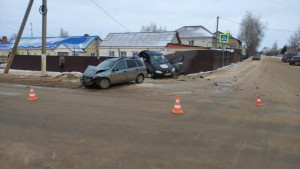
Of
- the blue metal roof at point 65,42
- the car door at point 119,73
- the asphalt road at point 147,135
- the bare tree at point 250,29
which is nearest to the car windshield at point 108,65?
the car door at point 119,73

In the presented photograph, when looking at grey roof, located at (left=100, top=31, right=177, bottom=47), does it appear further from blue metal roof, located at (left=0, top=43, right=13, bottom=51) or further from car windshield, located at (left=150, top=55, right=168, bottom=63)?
blue metal roof, located at (left=0, top=43, right=13, bottom=51)

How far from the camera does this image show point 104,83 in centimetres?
1192

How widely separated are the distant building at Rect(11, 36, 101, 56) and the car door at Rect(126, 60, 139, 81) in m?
26.7

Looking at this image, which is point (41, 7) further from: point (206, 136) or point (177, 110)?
point (206, 136)

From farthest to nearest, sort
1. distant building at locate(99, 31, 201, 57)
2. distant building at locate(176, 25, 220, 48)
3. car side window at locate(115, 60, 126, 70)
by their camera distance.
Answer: distant building at locate(176, 25, 220, 48) < distant building at locate(99, 31, 201, 57) < car side window at locate(115, 60, 126, 70)

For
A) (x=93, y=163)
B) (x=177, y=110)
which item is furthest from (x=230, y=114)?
(x=93, y=163)

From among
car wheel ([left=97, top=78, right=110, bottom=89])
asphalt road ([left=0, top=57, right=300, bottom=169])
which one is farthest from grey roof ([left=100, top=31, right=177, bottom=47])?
asphalt road ([left=0, top=57, right=300, bottom=169])

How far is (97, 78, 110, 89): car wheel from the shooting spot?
11766 mm

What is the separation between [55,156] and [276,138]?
4.38 metres

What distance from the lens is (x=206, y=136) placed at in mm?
4934

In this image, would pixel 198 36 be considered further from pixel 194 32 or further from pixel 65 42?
pixel 65 42

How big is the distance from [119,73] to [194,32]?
2127 inches

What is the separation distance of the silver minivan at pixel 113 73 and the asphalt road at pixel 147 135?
371cm

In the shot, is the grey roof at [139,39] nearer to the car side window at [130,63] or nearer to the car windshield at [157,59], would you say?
the car windshield at [157,59]
